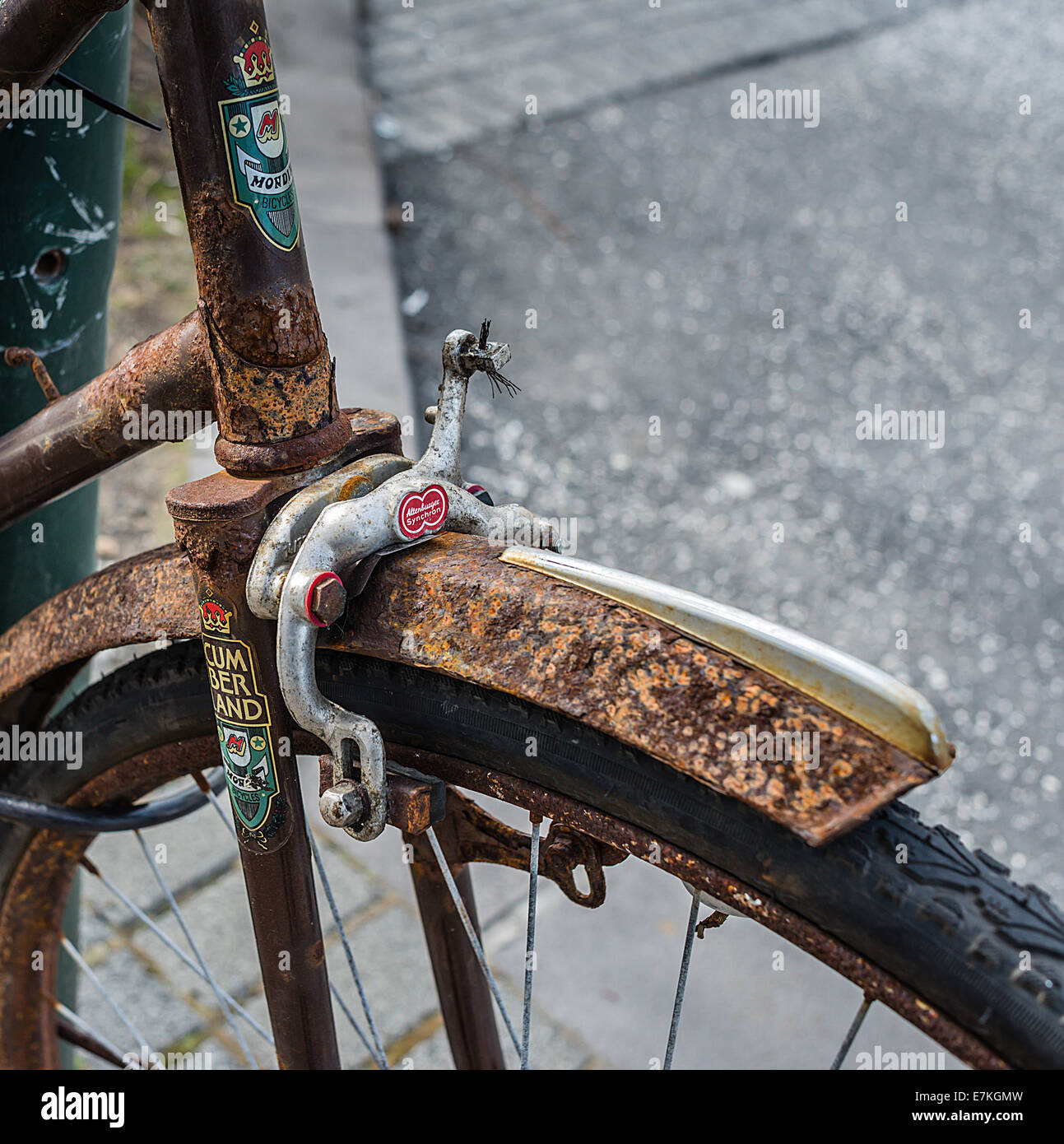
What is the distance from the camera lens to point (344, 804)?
0.93 m

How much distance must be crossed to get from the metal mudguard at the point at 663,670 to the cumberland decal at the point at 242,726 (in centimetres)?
6

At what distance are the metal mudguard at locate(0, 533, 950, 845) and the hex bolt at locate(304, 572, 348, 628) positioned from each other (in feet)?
0.20

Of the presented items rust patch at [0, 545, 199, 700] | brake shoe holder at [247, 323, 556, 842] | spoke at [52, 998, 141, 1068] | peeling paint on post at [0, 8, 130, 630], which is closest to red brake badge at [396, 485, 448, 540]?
brake shoe holder at [247, 323, 556, 842]

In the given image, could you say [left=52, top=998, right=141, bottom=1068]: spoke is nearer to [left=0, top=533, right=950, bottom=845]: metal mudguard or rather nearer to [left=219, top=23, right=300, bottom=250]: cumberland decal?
[left=0, top=533, right=950, bottom=845]: metal mudguard

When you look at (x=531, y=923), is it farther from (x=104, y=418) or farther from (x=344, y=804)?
(x=104, y=418)

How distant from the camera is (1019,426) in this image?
3.76m

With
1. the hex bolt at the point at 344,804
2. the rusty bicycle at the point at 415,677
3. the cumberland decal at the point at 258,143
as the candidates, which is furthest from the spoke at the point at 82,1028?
the cumberland decal at the point at 258,143

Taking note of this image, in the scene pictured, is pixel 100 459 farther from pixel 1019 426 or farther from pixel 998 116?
pixel 998 116

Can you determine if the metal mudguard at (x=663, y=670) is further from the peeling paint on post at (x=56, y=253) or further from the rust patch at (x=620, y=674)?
the peeling paint on post at (x=56, y=253)

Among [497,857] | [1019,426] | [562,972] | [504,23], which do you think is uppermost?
[504,23]

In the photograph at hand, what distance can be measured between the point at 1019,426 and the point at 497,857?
305 centimetres

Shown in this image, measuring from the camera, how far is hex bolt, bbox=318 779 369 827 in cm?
93
